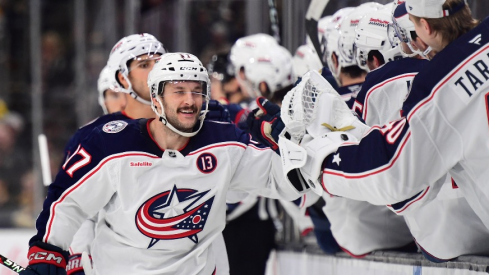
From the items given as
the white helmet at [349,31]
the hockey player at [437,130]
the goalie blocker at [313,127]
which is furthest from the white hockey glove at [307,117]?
the white helmet at [349,31]

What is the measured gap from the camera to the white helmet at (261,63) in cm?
445

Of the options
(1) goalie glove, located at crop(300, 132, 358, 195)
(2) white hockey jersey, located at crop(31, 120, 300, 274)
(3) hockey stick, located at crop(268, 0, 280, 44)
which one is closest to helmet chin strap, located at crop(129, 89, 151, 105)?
(2) white hockey jersey, located at crop(31, 120, 300, 274)

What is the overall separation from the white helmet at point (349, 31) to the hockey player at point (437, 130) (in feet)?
3.43

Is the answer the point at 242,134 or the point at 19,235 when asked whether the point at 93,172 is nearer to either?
the point at 242,134

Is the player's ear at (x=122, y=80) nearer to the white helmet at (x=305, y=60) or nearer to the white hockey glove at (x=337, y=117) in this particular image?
the white helmet at (x=305, y=60)

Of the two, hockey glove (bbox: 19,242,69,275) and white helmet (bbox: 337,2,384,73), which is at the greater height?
white helmet (bbox: 337,2,384,73)

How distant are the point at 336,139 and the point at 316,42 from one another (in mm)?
1833

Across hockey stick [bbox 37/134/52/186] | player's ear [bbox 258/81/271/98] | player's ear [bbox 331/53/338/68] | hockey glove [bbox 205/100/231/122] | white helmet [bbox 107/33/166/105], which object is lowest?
hockey stick [bbox 37/134/52/186]

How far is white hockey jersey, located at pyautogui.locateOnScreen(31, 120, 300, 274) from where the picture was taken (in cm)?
307

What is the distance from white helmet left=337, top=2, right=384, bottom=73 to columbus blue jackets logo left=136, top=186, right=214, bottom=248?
801mm

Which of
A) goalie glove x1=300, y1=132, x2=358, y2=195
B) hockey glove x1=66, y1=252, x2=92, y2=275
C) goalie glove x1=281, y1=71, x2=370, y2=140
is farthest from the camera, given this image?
hockey glove x1=66, y1=252, x2=92, y2=275

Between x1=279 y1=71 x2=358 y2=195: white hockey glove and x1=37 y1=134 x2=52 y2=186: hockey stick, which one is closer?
x1=279 y1=71 x2=358 y2=195: white hockey glove

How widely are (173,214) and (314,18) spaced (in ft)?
5.23

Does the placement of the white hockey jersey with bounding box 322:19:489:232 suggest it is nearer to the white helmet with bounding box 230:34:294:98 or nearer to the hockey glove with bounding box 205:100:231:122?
the hockey glove with bounding box 205:100:231:122
